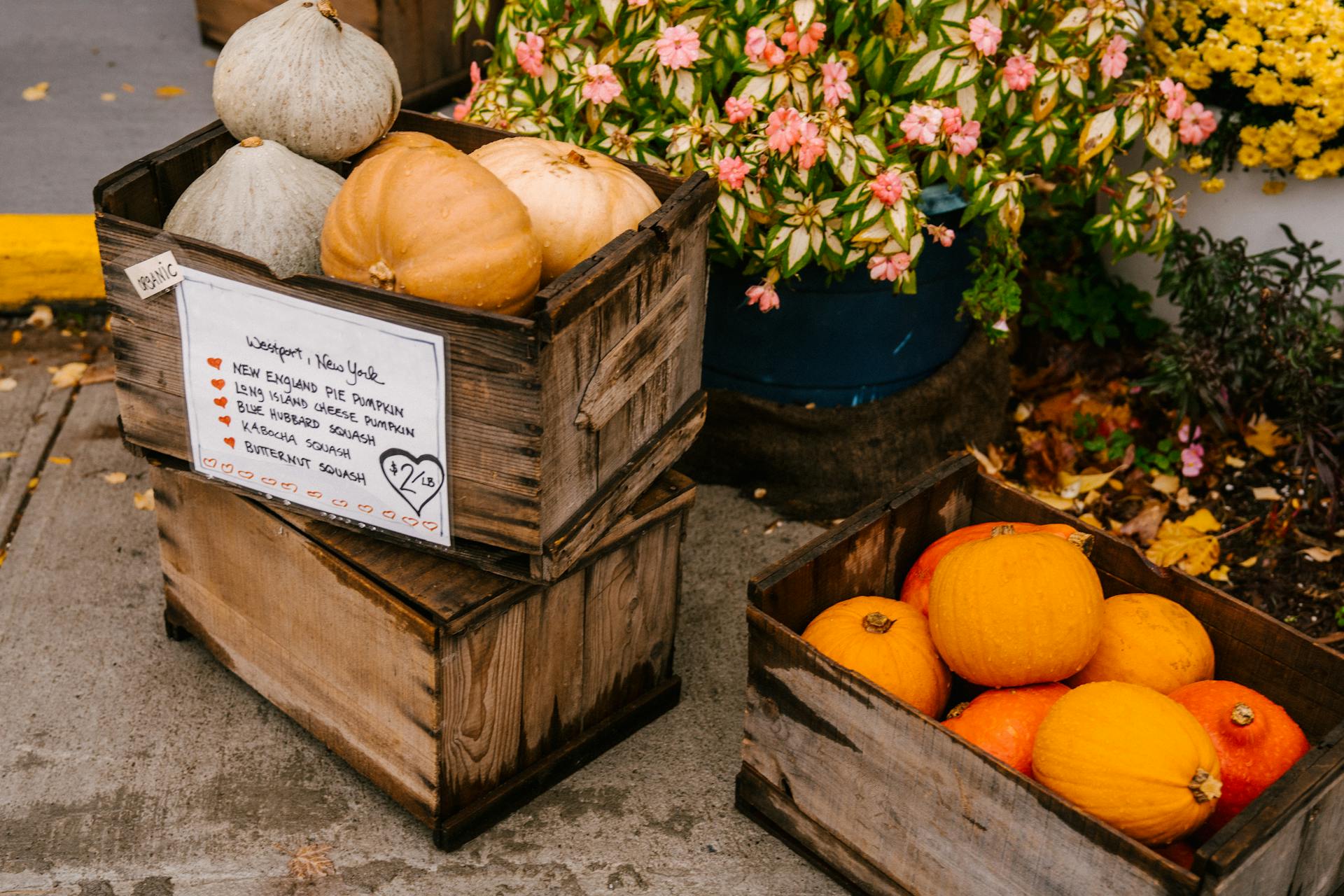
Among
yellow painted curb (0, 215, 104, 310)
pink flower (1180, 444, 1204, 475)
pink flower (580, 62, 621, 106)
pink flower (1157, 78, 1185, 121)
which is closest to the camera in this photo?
pink flower (580, 62, 621, 106)

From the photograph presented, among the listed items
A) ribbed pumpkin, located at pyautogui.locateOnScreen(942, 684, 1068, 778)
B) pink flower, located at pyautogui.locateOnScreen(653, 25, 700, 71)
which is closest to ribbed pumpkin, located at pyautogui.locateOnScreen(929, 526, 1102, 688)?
ribbed pumpkin, located at pyautogui.locateOnScreen(942, 684, 1068, 778)

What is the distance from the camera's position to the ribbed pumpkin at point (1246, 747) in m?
1.94

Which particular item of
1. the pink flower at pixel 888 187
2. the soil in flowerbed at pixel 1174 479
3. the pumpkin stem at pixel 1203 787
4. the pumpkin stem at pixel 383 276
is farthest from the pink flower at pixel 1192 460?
the pumpkin stem at pixel 383 276

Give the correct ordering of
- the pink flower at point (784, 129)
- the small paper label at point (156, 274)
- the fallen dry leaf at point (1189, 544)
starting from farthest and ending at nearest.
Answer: the fallen dry leaf at point (1189, 544) < the pink flower at point (784, 129) < the small paper label at point (156, 274)

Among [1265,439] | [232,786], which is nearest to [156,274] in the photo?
[232,786]

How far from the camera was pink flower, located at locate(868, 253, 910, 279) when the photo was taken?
261 cm

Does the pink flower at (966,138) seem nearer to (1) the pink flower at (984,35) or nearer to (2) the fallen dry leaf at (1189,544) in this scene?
(1) the pink flower at (984,35)

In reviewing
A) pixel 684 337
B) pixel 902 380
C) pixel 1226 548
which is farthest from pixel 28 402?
pixel 1226 548

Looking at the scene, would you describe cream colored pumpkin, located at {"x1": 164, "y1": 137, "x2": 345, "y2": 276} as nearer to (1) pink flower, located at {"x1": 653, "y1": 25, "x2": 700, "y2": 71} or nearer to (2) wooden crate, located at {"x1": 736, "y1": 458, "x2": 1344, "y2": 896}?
(1) pink flower, located at {"x1": 653, "y1": 25, "x2": 700, "y2": 71}

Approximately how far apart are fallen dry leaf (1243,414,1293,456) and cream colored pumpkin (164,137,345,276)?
102 inches

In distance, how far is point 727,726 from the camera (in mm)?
2646

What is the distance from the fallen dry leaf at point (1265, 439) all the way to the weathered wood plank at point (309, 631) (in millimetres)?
2451

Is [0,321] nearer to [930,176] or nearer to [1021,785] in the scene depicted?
[930,176]

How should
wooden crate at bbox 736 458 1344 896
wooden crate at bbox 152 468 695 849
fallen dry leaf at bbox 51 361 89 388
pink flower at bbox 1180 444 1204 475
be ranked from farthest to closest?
fallen dry leaf at bbox 51 361 89 388, pink flower at bbox 1180 444 1204 475, wooden crate at bbox 152 468 695 849, wooden crate at bbox 736 458 1344 896
